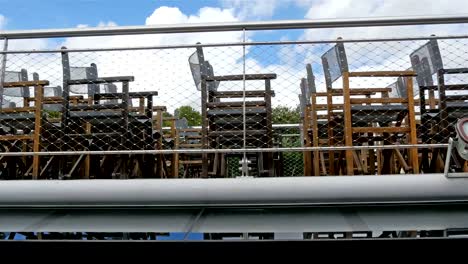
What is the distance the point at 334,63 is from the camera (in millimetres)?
4387

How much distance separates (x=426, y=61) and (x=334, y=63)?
0.84 metres

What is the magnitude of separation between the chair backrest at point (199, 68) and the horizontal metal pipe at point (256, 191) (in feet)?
3.56

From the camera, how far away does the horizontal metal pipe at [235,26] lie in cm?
361

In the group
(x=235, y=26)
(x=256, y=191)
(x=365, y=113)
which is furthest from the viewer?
(x=365, y=113)

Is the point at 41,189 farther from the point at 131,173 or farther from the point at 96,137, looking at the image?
the point at 131,173

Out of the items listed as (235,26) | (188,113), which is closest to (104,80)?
(235,26)

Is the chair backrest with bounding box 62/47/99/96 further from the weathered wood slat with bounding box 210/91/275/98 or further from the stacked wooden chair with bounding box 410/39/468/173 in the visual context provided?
the stacked wooden chair with bounding box 410/39/468/173

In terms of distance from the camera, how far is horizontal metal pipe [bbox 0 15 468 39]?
361 centimetres

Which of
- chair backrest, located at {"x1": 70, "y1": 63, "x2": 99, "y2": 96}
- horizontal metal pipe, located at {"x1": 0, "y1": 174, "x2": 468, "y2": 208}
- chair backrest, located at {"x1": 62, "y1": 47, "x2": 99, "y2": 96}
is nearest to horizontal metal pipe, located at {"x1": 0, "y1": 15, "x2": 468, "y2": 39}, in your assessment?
chair backrest, located at {"x1": 62, "y1": 47, "x2": 99, "y2": 96}

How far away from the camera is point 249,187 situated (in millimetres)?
3281

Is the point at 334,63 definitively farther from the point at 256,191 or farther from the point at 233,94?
the point at 256,191

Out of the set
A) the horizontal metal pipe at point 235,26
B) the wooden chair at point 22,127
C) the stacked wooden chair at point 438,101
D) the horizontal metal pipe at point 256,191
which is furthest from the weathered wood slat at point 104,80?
the stacked wooden chair at point 438,101
